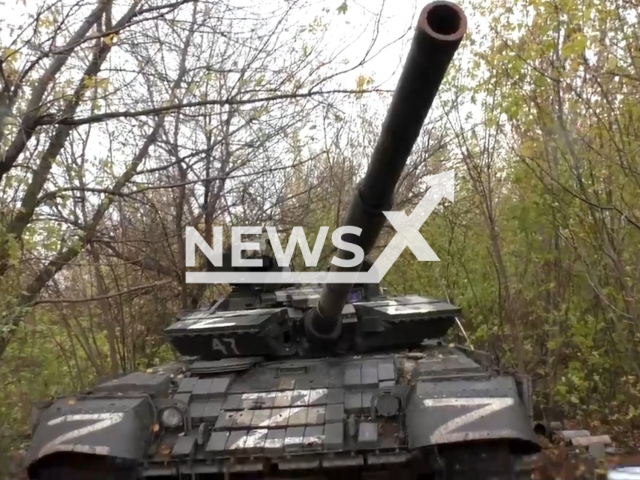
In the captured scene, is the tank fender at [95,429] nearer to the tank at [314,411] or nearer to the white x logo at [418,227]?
the tank at [314,411]

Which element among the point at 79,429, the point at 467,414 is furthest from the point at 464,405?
the point at 79,429

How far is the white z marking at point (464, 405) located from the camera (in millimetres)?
5215

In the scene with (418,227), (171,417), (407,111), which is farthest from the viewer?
(418,227)

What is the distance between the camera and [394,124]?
3.88m

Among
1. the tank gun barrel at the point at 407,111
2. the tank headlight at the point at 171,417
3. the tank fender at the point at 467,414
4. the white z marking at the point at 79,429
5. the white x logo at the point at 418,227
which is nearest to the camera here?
the tank gun barrel at the point at 407,111

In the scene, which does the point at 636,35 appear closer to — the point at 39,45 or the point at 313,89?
the point at 313,89

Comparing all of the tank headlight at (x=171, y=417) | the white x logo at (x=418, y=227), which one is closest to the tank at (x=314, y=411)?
the tank headlight at (x=171, y=417)

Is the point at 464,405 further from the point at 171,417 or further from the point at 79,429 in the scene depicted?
the point at 79,429

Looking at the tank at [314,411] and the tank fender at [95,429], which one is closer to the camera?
the tank at [314,411]

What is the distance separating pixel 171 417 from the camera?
6.02m

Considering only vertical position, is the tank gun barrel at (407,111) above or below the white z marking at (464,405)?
above

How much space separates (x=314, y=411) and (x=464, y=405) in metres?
1.26

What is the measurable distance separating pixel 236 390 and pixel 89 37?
3491 mm

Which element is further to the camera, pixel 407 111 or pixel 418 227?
pixel 418 227
